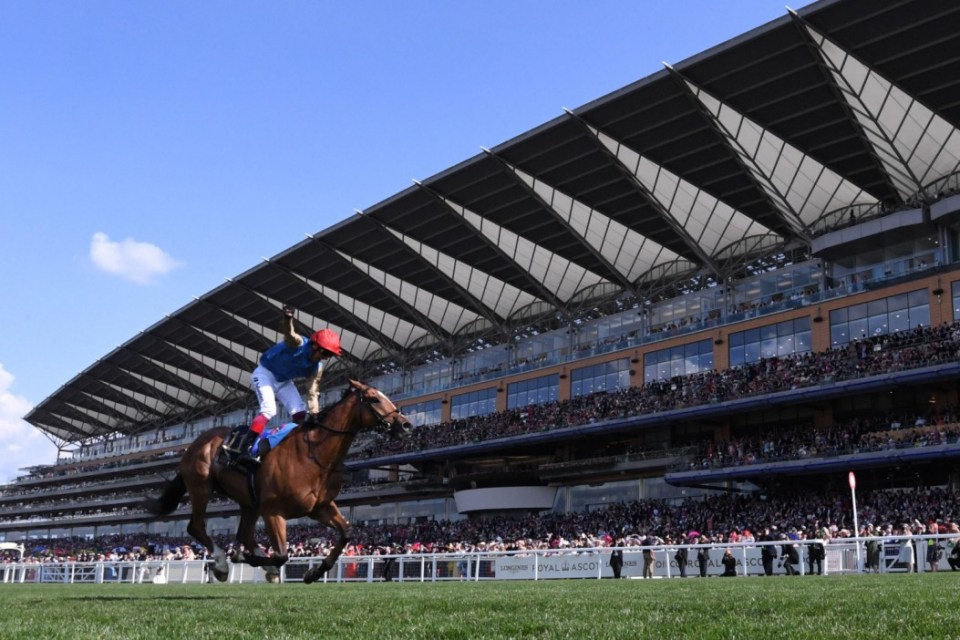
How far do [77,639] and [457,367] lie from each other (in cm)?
6683

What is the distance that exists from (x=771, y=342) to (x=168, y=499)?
4375 cm

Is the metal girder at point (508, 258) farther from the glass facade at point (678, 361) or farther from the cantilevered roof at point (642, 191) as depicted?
the glass facade at point (678, 361)

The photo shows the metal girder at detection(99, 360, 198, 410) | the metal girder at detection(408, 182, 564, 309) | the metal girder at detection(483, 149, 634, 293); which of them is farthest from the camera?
the metal girder at detection(99, 360, 198, 410)

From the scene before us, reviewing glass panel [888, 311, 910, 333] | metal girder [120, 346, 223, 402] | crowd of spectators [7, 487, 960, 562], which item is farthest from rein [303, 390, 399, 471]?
metal girder [120, 346, 223, 402]

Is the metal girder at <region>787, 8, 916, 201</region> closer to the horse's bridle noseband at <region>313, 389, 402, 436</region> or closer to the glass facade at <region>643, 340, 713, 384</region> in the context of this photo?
the glass facade at <region>643, 340, 713, 384</region>

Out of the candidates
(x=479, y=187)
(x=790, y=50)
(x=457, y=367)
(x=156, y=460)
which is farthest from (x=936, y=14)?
(x=156, y=460)

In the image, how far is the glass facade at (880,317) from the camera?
151 feet

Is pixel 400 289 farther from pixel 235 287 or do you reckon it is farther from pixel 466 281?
pixel 235 287

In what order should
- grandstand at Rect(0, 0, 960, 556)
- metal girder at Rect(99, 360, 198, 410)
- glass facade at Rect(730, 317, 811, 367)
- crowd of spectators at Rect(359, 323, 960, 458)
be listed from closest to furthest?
grandstand at Rect(0, 0, 960, 556) < crowd of spectators at Rect(359, 323, 960, 458) < glass facade at Rect(730, 317, 811, 367) < metal girder at Rect(99, 360, 198, 410)

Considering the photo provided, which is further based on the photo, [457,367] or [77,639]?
[457,367]

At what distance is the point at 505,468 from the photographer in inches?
2502

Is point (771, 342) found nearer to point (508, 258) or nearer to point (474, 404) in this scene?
point (508, 258)

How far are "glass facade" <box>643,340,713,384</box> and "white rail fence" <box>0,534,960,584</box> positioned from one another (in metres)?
23.1

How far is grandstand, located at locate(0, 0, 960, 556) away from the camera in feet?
134
